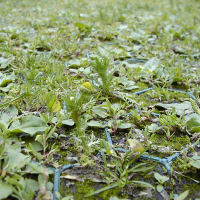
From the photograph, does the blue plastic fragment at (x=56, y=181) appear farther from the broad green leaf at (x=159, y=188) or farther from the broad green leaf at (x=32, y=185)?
the broad green leaf at (x=159, y=188)

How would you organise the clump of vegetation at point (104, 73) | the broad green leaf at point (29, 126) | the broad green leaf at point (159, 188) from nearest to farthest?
the broad green leaf at point (159, 188)
the broad green leaf at point (29, 126)
the clump of vegetation at point (104, 73)

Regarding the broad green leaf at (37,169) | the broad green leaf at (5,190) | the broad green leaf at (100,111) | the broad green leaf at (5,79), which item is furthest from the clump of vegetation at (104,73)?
the broad green leaf at (5,190)

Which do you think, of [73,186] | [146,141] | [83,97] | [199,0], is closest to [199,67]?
[146,141]

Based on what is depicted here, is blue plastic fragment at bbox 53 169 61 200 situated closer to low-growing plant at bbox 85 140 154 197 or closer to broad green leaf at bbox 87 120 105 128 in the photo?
low-growing plant at bbox 85 140 154 197

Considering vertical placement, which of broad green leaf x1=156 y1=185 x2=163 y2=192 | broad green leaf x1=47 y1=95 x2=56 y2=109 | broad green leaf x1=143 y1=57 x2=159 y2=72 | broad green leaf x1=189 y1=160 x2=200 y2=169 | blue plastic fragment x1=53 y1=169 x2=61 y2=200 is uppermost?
broad green leaf x1=47 y1=95 x2=56 y2=109

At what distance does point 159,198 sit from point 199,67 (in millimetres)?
1502

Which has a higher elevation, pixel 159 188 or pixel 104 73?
pixel 104 73

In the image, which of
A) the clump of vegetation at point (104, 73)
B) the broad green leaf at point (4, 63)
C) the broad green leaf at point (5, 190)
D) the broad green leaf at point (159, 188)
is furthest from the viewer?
the broad green leaf at point (4, 63)

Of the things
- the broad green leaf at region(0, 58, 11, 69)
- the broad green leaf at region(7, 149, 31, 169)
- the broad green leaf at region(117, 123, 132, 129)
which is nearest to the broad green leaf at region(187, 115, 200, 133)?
the broad green leaf at region(117, 123, 132, 129)

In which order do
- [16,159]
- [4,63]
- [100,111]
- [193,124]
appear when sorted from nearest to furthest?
[16,159], [193,124], [100,111], [4,63]

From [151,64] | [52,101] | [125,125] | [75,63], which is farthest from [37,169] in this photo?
[151,64]

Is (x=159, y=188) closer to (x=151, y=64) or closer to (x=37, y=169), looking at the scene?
(x=37, y=169)

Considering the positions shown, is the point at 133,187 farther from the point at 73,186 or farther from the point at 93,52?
the point at 93,52

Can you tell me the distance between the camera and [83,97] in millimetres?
891
